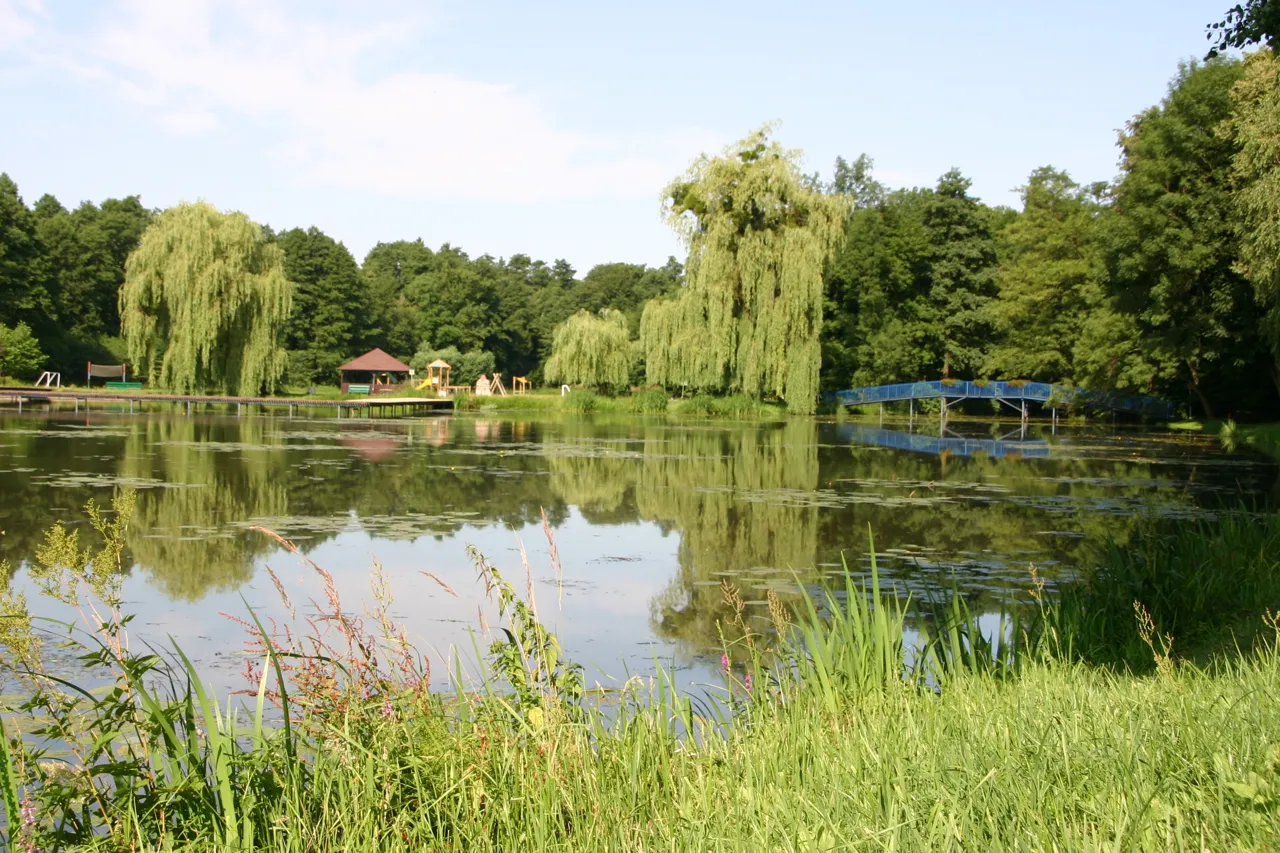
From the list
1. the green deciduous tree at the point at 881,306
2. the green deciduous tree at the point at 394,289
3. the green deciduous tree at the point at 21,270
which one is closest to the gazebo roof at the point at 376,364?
the green deciduous tree at the point at 394,289

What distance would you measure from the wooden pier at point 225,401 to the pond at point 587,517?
31.6 feet

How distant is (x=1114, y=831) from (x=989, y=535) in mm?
8948

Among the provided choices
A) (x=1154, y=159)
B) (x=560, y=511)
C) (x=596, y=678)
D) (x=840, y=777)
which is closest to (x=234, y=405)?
(x=560, y=511)

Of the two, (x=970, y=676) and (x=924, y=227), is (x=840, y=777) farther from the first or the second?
(x=924, y=227)

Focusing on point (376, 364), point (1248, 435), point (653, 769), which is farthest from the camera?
point (376, 364)

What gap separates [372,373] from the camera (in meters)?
62.1

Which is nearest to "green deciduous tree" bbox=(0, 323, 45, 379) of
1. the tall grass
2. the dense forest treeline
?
the dense forest treeline

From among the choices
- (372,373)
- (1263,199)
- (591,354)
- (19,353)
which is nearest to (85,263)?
(19,353)

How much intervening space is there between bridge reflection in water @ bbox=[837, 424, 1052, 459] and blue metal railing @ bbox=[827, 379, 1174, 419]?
16.8 ft

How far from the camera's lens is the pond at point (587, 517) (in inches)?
289

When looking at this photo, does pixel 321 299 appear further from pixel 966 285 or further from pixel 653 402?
pixel 966 285

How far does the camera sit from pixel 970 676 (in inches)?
188

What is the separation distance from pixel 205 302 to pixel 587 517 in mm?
25337

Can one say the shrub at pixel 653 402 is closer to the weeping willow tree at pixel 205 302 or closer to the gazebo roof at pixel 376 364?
the weeping willow tree at pixel 205 302
